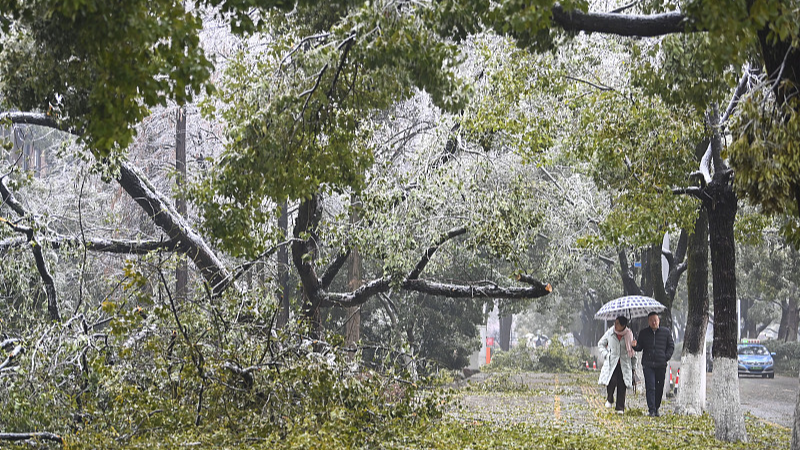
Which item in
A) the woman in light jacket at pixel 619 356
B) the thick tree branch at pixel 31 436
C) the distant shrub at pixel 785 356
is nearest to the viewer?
the thick tree branch at pixel 31 436

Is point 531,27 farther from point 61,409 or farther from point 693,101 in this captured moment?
point 61,409

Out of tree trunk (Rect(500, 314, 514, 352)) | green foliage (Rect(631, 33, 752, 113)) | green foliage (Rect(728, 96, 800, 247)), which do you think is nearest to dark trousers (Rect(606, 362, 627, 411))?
green foliage (Rect(631, 33, 752, 113))

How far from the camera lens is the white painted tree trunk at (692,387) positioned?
16.5m

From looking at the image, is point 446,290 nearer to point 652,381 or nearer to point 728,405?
point 652,381

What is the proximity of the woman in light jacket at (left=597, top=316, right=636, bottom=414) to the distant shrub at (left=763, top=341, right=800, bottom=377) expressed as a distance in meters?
28.4

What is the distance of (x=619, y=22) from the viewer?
7.70m

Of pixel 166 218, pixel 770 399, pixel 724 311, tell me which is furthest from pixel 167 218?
pixel 770 399

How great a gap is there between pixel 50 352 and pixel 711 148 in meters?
9.84

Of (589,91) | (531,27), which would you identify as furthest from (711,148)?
(531,27)

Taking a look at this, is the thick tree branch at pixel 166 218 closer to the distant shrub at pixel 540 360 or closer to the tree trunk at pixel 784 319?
the distant shrub at pixel 540 360

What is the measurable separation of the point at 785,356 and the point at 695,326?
33.4 m

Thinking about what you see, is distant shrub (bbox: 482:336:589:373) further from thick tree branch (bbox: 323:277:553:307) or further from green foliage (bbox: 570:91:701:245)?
green foliage (bbox: 570:91:701:245)

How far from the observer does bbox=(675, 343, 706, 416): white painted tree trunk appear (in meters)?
16.5

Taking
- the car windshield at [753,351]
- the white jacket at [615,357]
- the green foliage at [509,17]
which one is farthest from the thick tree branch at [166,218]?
the car windshield at [753,351]
